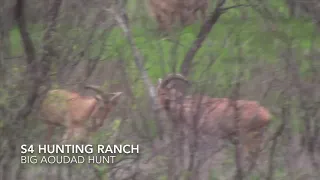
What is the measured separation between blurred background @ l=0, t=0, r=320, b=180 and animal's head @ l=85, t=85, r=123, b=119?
6 centimetres

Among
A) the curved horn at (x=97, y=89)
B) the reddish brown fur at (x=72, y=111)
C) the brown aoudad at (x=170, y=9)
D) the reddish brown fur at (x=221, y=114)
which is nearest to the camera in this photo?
the reddish brown fur at (x=221, y=114)

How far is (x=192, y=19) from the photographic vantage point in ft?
26.6

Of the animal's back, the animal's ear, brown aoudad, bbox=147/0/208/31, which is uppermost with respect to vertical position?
brown aoudad, bbox=147/0/208/31

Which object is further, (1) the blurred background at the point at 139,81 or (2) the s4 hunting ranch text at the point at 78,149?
(2) the s4 hunting ranch text at the point at 78,149

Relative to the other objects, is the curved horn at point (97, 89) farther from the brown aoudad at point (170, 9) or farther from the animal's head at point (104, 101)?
the brown aoudad at point (170, 9)

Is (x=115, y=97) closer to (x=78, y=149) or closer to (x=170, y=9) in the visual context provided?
(x=78, y=149)

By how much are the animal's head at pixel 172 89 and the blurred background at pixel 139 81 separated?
2.7 inches

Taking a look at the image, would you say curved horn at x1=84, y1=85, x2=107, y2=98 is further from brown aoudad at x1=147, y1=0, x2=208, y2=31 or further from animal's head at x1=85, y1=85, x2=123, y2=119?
brown aoudad at x1=147, y1=0, x2=208, y2=31

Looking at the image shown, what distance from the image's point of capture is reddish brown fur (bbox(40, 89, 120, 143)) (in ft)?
16.6

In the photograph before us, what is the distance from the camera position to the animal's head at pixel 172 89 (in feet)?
16.6

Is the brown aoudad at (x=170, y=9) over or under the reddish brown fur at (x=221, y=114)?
over

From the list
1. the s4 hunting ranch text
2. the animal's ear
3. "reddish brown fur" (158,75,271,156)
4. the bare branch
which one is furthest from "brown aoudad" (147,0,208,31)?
the s4 hunting ranch text

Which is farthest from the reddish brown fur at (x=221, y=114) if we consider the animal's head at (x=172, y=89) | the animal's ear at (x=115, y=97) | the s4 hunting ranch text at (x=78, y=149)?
the s4 hunting ranch text at (x=78, y=149)

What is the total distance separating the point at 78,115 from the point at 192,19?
10.2 ft
